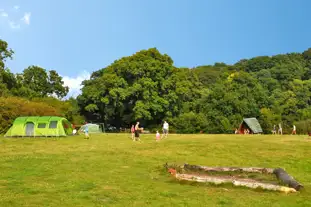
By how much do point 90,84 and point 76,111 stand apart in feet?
21.5

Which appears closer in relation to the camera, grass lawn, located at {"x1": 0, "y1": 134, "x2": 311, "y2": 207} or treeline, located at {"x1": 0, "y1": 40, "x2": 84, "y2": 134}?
grass lawn, located at {"x1": 0, "y1": 134, "x2": 311, "y2": 207}

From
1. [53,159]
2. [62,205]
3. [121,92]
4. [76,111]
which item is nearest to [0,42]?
[76,111]

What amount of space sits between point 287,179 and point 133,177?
21.7ft

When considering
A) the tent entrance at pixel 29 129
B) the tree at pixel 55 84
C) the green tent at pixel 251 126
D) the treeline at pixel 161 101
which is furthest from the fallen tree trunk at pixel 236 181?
the tree at pixel 55 84

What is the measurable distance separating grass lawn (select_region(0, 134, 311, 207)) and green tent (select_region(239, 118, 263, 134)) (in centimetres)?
2943

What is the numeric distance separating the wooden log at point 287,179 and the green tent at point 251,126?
133ft

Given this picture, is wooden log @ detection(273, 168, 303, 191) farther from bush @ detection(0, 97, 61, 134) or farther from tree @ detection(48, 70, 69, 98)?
tree @ detection(48, 70, 69, 98)

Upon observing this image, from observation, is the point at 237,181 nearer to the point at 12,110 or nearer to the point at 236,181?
the point at 236,181

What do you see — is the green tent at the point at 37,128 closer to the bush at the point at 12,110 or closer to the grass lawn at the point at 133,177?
the bush at the point at 12,110

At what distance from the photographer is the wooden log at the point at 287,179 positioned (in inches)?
551

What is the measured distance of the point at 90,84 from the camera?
68.5 metres

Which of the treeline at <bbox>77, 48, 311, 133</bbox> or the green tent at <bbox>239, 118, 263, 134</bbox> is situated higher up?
the treeline at <bbox>77, 48, 311, 133</bbox>

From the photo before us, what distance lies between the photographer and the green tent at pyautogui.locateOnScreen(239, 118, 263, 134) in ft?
188

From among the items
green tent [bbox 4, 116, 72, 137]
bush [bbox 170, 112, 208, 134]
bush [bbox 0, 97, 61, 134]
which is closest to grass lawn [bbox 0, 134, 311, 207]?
green tent [bbox 4, 116, 72, 137]
